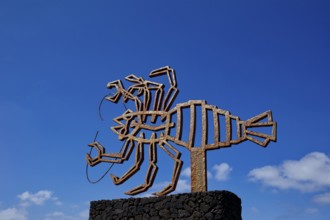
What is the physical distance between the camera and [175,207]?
287 inches

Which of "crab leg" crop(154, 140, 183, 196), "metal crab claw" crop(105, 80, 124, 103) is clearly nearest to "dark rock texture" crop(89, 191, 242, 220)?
"crab leg" crop(154, 140, 183, 196)

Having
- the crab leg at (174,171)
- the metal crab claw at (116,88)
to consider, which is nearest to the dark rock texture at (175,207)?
the crab leg at (174,171)

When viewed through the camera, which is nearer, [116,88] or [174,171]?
[174,171]

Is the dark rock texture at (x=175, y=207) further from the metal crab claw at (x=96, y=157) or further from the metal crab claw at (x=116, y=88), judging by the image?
the metal crab claw at (x=116, y=88)

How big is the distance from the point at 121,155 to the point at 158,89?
129 centimetres

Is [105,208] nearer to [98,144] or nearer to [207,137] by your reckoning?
[98,144]

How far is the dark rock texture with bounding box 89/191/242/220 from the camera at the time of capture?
7.02m

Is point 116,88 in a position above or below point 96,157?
above

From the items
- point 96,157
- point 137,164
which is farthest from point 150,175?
point 96,157

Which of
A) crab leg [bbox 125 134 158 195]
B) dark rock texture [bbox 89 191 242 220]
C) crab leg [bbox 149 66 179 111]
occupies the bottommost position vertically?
dark rock texture [bbox 89 191 242 220]

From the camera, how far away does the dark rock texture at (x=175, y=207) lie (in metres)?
7.02

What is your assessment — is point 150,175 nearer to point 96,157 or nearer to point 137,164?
point 137,164

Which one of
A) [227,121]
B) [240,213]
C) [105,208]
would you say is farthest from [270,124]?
[105,208]

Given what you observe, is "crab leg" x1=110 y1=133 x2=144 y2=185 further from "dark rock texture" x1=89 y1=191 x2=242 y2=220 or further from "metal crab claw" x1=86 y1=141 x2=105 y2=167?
"metal crab claw" x1=86 y1=141 x2=105 y2=167
